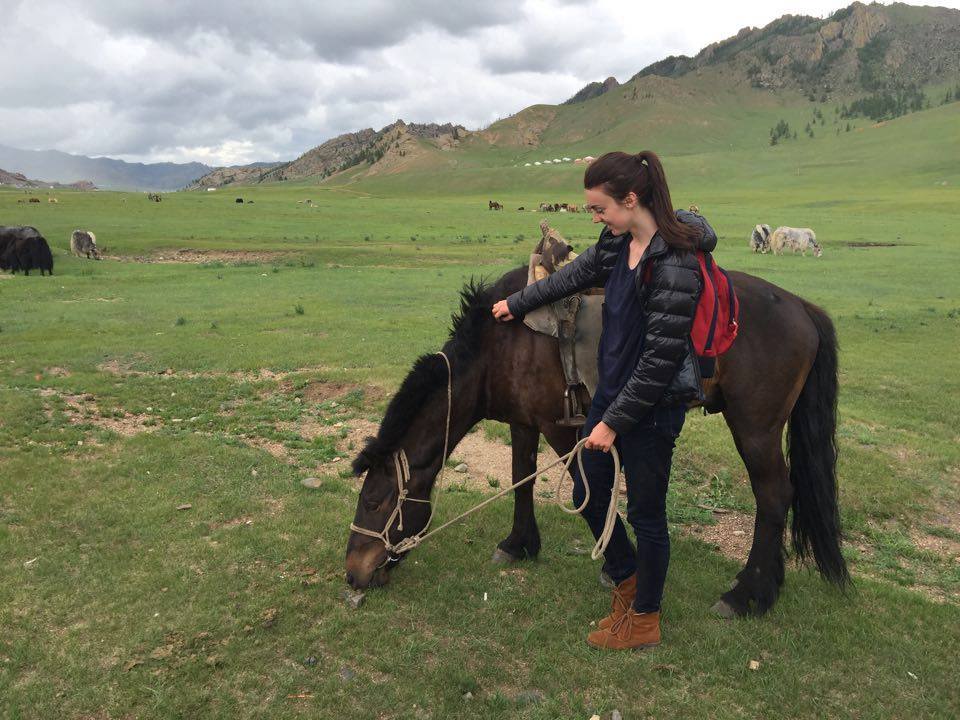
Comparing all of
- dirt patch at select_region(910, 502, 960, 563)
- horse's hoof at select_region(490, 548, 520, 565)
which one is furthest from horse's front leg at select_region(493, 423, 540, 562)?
dirt patch at select_region(910, 502, 960, 563)

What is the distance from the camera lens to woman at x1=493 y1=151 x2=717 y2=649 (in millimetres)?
3172

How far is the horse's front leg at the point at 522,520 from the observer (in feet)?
16.0

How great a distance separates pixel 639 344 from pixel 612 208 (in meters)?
0.76

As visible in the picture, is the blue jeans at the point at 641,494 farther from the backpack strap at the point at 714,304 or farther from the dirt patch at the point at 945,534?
the dirt patch at the point at 945,534

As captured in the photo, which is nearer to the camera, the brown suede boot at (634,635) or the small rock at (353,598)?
the brown suede boot at (634,635)

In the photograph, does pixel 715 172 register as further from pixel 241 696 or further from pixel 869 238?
pixel 241 696

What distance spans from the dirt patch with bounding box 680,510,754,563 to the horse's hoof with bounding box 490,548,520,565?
5.88ft

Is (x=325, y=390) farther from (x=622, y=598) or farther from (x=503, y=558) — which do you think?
(x=622, y=598)

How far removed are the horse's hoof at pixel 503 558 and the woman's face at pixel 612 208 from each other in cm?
290

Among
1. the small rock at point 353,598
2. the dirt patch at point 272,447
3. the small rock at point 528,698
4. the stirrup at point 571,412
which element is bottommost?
the small rock at point 528,698

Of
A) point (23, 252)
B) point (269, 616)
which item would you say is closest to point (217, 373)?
point (269, 616)

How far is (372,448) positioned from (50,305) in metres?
17.0

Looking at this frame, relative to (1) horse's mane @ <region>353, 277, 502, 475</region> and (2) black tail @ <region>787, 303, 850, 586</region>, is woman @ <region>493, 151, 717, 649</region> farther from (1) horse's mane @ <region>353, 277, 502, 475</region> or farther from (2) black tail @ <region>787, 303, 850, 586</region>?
(2) black tail @ <region>787, 303, 850, 586</region>

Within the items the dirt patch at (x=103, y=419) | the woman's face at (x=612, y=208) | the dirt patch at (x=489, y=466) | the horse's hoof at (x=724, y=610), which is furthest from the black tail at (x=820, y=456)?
the dirt patch at (x=103, y=419)
